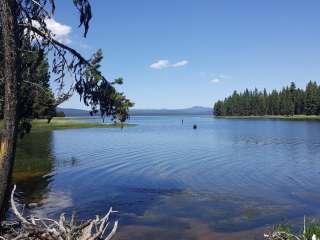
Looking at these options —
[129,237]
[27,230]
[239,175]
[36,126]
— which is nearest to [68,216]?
[129,237]

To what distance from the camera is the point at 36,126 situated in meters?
114

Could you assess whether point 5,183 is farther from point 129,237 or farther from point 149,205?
point 149,205

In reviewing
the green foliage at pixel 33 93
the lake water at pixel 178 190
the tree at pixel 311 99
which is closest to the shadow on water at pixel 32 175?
the lake water at pixel 178 190

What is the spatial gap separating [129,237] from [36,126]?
99649mm

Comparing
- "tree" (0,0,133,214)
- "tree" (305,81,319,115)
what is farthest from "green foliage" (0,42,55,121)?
"tree" (305,81,319,115)

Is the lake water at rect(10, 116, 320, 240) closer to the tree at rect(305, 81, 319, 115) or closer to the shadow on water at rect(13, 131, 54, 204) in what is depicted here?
the shadow on water at rect(13, 131, 54, 204)

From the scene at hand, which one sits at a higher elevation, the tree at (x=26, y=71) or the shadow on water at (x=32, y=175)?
the tree at (x=26, y=71)

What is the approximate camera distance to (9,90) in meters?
14.3

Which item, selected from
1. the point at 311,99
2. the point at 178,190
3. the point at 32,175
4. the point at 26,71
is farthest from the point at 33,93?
the point at 311,99

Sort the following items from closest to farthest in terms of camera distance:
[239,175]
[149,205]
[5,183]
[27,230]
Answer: [27,230], [5,183], [149,205], [239,175]

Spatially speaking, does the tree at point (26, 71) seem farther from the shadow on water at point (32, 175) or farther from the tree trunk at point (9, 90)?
the shadow on water at point (32, 175)

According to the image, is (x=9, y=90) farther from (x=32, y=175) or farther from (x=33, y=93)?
(x=32, y=175)

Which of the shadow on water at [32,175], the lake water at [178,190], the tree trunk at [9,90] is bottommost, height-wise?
the lake water at [178,190]

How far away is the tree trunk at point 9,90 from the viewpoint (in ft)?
46.6
